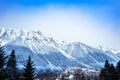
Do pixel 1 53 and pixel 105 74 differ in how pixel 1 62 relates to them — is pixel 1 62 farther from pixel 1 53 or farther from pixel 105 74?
pixel 105 74

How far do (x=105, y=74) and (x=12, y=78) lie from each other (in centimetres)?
2711

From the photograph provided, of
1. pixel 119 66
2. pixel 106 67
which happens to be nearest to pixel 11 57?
pixel 106 67

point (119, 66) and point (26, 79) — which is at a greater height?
point (119, 66)

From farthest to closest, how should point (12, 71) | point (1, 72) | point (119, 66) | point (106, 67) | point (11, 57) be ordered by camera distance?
point (119, 66) → point (106, 67) → point (11, 57) → point (12, 71) → point (1, 72)

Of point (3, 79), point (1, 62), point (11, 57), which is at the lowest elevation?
point (3, 79)

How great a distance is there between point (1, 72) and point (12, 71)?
18.7 ft

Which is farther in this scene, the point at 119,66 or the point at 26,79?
the point at 119,66

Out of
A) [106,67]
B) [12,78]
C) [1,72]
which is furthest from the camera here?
[106,67]

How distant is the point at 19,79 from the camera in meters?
27.1

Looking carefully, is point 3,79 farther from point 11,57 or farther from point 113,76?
point 113,76

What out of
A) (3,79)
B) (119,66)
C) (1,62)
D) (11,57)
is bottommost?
(3,79)

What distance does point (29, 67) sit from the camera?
2764cm

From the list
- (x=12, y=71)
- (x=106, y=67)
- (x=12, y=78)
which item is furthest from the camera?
(x=106, y=67)

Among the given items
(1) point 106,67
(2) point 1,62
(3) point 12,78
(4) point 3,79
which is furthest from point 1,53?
(1) point 106,67
